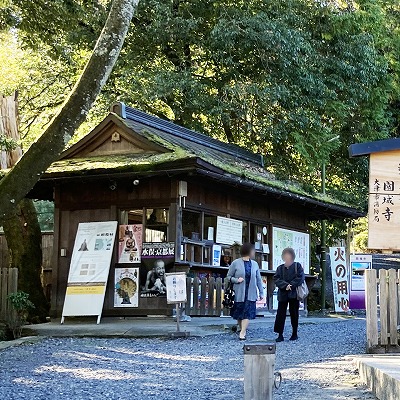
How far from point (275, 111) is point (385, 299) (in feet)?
42.0

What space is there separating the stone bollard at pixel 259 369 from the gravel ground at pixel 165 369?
1.29 m

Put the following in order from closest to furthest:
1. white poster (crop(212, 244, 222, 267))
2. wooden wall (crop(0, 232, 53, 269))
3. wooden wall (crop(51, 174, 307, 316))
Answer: wooden wall (crop(51, 174, 307, 316)) < white poster (crop(212, 244, 222, 267)) < wooden wall (crop(0, 232, 53, 269))

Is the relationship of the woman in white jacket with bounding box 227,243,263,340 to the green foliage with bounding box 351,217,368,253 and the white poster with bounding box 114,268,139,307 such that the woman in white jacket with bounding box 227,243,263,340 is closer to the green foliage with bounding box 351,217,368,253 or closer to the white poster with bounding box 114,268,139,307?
the white poster with bounding box 114,268,139,307

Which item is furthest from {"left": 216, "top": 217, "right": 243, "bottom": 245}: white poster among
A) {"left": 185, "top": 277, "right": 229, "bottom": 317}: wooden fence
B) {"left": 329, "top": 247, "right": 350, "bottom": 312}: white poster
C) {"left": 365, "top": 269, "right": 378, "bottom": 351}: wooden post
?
{"left": 329, "top": 247, "right": 350, "bottom": 312}: white poster

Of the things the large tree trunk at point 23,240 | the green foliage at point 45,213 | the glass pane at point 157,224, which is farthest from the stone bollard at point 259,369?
the green foliage at point 45,213

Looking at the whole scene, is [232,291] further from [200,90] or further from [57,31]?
[200,90]

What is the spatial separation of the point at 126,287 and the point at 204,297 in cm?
179

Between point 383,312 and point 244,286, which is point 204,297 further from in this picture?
point 383,312

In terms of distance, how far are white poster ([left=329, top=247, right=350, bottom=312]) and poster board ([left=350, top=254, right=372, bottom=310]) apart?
613 mm

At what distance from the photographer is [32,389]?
8672mm

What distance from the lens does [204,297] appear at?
53.8 feet

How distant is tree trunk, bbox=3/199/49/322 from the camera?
720 inches

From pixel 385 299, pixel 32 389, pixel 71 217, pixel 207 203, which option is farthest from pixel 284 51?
pixel 32 389

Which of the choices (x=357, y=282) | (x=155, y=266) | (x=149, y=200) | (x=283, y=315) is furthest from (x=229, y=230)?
(x=357, y=282)
